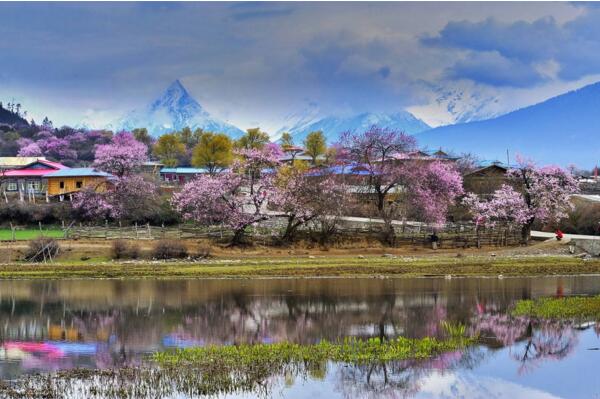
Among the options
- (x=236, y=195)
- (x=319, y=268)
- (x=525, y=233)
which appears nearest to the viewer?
(x=319, y=268)

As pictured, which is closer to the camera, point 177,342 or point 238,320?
point 177,342

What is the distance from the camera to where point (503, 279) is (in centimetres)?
4325

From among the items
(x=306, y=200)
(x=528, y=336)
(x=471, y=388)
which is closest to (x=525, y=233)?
(x=306, y=200)

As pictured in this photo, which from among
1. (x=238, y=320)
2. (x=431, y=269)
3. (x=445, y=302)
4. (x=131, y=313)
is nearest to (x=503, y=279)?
(x=431, y=269)

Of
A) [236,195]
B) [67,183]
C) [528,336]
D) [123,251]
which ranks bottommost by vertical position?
[528,336]

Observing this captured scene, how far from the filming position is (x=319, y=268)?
4841 cm

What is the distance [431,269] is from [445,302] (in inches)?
517

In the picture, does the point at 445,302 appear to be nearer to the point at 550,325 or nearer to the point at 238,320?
the point at 550,325

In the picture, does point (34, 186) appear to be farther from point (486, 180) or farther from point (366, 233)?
point (486, 180)

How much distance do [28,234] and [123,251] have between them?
1467cm

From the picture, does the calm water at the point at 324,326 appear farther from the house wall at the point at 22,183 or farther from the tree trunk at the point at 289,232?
the house wall at the point at 22,183

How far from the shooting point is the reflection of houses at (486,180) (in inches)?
2869

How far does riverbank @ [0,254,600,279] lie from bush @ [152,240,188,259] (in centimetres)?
259

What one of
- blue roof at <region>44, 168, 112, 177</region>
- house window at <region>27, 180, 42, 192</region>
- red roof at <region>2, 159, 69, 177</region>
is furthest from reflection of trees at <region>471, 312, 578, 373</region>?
red roof at <region>2, 159, 69, 177</region>
